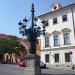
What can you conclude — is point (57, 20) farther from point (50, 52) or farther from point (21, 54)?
point (21, 54)

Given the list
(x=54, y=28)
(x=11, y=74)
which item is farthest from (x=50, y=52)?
(x=11, y=74)

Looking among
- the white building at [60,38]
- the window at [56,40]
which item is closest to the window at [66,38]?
the white building at [60,38]

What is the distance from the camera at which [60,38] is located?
139 feet

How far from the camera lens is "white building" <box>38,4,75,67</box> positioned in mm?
40062

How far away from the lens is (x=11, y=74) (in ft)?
83.8

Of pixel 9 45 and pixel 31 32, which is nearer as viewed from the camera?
pixel 31 32

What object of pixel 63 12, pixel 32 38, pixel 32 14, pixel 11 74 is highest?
pixel 63 12

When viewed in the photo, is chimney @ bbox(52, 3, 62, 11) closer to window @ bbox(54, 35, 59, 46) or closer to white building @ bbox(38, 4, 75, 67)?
white building @ bbox(38, 4, 75, 67)

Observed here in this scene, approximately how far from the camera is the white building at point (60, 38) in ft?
131

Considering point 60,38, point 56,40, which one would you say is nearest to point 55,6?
point 56,40

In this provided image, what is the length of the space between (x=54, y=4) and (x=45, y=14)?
4.34 metres

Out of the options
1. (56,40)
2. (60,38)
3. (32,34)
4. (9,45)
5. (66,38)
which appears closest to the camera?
(32,34)

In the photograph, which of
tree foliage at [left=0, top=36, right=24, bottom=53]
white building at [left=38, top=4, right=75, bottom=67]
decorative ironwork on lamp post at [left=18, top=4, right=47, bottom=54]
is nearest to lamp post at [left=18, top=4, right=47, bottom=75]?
decorative ironwork on lamp post at [left=18, top=4, right=47, bottom=54]

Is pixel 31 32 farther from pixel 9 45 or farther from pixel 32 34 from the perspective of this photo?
pixel 9 45
